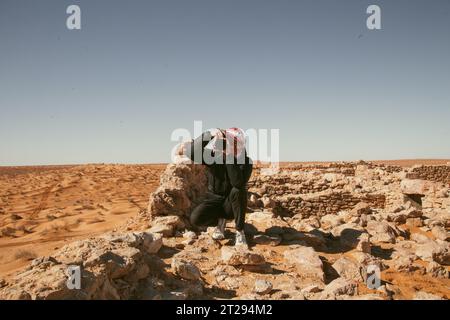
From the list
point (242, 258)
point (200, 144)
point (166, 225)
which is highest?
point (200, 144)

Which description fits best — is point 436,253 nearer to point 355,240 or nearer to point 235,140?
point 355,240

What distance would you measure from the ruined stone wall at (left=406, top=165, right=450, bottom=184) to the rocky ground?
25.3 feet

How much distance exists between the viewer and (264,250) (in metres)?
4.88

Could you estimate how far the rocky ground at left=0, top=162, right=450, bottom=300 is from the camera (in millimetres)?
2928

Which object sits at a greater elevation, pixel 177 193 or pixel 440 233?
pixel 177 193

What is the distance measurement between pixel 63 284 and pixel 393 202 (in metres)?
8.81

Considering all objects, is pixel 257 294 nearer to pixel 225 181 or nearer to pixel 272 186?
pixel 225 181

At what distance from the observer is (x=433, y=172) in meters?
16.0

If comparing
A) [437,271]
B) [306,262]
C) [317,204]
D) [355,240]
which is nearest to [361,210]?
[317,204]

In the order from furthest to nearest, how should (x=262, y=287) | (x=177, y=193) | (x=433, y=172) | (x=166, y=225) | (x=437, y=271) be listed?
(x=433, y=172) < (x=177, y=193) < (x=166, y=225) < (x=437, y=271) < (x=262, y=287)

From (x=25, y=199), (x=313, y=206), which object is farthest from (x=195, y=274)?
(x=25, y=199)

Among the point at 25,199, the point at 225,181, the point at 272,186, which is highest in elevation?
the point at 225,181

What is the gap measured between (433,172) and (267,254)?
1517cm

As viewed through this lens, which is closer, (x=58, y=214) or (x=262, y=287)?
(x=262, y=287)
